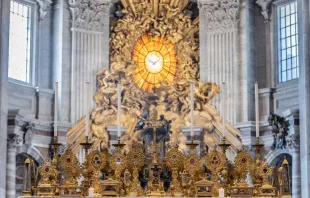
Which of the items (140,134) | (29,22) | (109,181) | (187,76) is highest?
(29,22)

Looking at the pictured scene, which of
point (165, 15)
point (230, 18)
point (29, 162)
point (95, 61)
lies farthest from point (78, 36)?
point (29, 162)

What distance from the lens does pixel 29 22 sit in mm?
24578

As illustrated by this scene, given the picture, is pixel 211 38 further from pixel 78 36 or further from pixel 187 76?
pixel 78 36

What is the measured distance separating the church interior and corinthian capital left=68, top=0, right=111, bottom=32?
0.03m

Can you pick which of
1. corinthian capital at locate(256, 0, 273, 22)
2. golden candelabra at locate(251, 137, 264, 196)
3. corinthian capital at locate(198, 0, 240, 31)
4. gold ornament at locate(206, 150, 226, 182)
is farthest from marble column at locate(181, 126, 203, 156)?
golden candelabra at locate(251, 137, 264, 196)

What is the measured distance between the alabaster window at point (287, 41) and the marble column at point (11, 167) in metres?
7.96

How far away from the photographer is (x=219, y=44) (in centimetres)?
2467

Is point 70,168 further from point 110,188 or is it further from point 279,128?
point 279,128

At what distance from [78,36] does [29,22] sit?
1.52m

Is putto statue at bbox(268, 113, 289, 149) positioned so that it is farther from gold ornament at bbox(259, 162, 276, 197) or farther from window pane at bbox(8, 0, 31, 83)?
gold ornament at bbox(259, 162, 276, 197)

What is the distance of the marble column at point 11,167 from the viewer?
2181cm

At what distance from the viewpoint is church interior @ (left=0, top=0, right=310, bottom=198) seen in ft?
76.9

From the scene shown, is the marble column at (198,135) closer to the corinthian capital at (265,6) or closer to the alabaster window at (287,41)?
the alabaster window at (287,41)

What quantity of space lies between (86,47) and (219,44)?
3.96 metres
